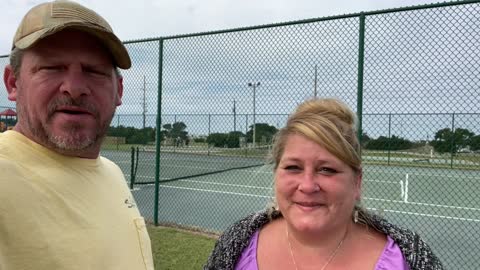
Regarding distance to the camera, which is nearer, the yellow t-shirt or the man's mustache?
the yellow t-shirt

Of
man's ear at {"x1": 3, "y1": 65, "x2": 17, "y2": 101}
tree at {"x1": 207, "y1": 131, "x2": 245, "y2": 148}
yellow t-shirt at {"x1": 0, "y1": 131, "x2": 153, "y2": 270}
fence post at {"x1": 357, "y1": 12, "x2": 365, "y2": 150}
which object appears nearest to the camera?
yellow t-shirt at {"x1": 0, "y1": 131, "x2": 153, "y2": 270}

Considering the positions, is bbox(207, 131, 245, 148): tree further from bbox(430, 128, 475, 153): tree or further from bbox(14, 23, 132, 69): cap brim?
bbox(14, 23, 132, 69): cap brim

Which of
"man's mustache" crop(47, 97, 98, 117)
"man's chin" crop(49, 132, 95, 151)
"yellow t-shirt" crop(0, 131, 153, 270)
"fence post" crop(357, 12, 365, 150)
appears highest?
"fence post" crop(357, 12, 365, 150)

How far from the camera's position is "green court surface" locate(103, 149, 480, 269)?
729cm

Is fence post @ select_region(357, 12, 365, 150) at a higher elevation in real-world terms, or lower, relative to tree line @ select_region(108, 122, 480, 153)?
higher

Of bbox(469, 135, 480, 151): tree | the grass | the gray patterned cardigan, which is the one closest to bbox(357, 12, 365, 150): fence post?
the grass

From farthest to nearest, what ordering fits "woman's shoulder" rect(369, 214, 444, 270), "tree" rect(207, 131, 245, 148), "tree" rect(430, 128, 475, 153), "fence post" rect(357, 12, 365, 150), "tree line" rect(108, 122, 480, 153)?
"tree" rect(207, 131, 245, 148) < "tree" rect(430, 128, 475, 153) < "tree line" rect(108, 122, 480, 153) < "fence post" rect(357, 12, 365, 150) < "woman's shoulder" rect(369, 214, 444, 270)

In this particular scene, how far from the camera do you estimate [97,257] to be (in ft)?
4.67

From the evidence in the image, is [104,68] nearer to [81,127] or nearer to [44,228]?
[81,127]

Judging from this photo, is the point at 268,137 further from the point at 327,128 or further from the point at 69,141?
the point at 69,141

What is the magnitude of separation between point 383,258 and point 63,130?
4.26 feet

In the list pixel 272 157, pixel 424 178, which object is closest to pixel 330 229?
pixel 272 157

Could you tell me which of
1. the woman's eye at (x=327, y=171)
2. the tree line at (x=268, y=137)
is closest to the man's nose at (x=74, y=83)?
the woman's eye at (x=327, y=171)

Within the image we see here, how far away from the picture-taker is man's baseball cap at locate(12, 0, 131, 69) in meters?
1.34
